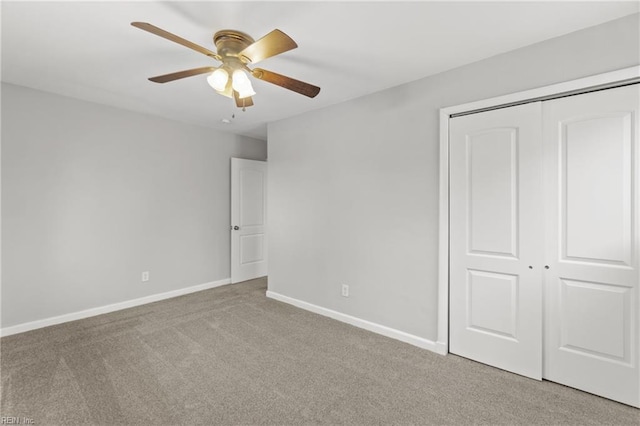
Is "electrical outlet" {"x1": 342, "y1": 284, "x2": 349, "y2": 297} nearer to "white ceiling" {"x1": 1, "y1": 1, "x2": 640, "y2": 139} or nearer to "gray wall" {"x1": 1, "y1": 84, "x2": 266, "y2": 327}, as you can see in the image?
"white ceiling" {"x1": 1, "y1": 1, "x2": 640, "y2": 139}

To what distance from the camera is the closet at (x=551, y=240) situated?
195cm

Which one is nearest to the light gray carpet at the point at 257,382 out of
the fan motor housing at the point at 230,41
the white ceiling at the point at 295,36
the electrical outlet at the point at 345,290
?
the electrical outlet at the point at 345,290

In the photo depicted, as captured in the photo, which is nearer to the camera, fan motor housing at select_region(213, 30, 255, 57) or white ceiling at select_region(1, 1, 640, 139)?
white ceiling at select_region(1, 1, 640, 139)

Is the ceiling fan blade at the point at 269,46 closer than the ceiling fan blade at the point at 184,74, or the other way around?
the ceiling fan blade at the point at 269,46

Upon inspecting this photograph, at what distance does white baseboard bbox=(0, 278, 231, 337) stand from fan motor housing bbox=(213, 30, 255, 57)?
3282 millimetres

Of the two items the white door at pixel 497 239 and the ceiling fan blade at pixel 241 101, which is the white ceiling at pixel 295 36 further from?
the white door at pixel 497 239

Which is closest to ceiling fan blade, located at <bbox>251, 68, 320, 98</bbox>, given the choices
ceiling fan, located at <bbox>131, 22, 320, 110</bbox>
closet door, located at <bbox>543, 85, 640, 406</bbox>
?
ceiling fan, located at <bbox>131, 22, 320, 110</bbox>

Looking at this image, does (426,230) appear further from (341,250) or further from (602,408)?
(602,408)

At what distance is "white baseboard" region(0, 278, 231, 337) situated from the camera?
3.03 meters

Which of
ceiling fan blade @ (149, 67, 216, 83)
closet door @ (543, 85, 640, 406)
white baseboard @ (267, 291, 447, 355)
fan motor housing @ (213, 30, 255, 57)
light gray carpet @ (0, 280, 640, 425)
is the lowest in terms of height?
light gray carpet @ (0, 280, 640, 425)

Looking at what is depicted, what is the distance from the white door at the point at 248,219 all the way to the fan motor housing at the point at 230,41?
9.63ft

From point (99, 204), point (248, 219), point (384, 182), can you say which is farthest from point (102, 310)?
point (384, 182)

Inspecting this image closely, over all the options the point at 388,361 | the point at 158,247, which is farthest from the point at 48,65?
the point at 388,361

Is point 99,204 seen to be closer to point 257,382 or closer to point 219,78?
point 219,78
